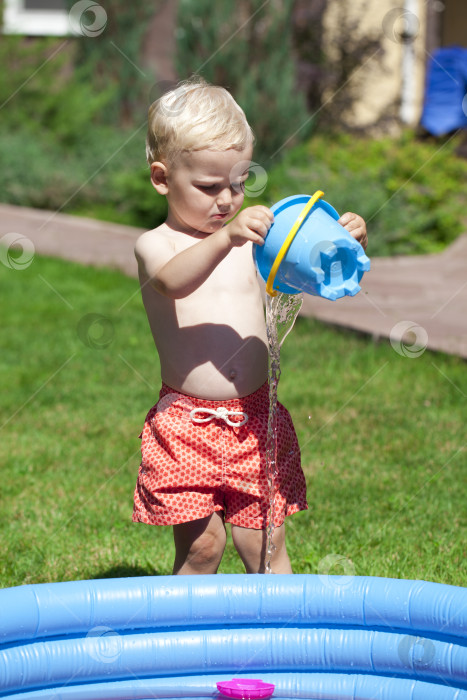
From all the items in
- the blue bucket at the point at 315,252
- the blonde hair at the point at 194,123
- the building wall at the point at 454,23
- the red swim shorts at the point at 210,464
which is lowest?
the red swim shorts at the point at 210,464

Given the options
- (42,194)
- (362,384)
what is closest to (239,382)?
(362,384)

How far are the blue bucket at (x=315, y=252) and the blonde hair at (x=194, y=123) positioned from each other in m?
0.28

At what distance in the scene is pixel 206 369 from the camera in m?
2.57

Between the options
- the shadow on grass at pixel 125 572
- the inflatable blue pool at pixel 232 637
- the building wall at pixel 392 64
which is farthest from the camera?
the building wall at pixel 392 64

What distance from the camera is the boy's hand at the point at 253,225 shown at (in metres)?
2.17

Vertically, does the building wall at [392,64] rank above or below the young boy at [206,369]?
above

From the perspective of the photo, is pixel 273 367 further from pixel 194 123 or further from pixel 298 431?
pixel 298 431

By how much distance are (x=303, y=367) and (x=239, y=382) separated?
270cm

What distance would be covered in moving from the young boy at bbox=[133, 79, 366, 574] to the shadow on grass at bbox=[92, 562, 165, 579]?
0.48 m

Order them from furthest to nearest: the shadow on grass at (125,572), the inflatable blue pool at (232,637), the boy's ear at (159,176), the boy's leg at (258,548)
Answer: the shadow on grass at (125,572) < the boy's leg at (258,548) < the boy's ear at (159,176) < the inflatable blue pool at (232,637)

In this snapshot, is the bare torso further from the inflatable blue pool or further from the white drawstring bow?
the inflatable blue pool

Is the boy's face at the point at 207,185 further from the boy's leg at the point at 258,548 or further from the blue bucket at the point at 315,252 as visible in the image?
the boy's leg at the point at 258,548

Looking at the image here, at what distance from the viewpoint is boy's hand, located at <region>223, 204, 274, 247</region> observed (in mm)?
2172

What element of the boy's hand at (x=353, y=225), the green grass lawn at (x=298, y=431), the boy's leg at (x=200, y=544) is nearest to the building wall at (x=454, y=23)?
the green grass lawn at (x=298, y=431)
